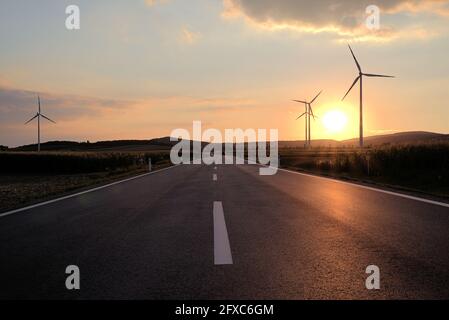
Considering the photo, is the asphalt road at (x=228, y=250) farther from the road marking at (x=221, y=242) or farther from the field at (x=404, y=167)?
the field at (x=404, y=167)

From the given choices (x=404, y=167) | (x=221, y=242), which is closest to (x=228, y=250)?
(x=221, y=242)

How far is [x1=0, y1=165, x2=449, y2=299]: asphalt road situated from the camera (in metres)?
3.89

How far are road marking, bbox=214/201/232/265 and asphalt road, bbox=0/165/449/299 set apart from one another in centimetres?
2

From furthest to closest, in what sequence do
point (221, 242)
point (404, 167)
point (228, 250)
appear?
point (404, 167), point (221, 242), point (228, 250)

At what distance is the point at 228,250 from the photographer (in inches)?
210

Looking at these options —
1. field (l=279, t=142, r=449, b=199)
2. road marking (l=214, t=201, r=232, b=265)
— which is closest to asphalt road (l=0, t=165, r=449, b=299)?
road marking (l=214, t=201, r=232, b=265)

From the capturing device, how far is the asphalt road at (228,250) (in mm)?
3889

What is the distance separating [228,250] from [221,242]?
Result: 1.52 ft

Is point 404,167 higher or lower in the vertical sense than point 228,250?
higher

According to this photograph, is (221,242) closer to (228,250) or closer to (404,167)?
(228,250)

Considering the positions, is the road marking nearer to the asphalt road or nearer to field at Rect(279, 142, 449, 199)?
the asphalt road
